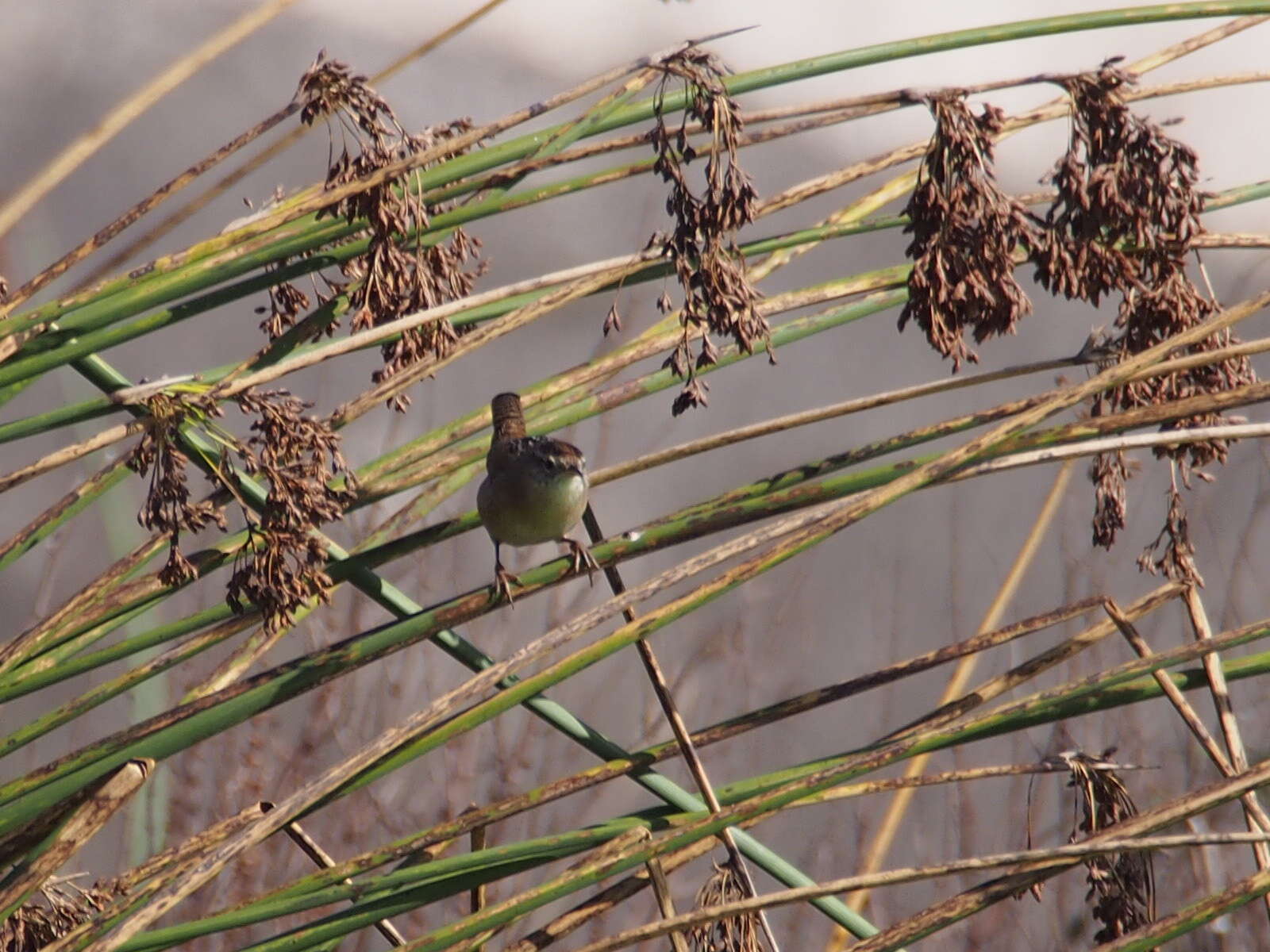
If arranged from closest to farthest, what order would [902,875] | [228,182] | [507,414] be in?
1. [902,875]
2. [228,182]
3. [507,414]

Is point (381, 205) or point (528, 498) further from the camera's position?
point (528, 498)

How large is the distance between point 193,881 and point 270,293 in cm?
68

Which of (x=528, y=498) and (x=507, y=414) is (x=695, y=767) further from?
(x=528, y=498)

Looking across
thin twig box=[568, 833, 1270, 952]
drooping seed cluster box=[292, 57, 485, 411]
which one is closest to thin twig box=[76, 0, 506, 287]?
drooping seed cluster box=[292, 57, 485, 411]

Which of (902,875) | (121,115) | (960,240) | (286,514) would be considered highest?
(121,115)

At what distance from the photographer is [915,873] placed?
1075 millimetres

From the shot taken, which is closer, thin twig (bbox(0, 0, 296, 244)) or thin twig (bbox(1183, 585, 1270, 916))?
thin twig (bbox(0, 0, 296, 244))

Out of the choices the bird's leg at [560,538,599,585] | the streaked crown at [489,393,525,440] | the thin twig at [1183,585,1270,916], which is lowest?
the thin twig at [1183,585,1270,916]

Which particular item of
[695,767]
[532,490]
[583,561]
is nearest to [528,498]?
[532,490]

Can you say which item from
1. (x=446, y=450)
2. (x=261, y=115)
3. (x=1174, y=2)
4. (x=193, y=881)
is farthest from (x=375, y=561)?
(x=261, y=115)

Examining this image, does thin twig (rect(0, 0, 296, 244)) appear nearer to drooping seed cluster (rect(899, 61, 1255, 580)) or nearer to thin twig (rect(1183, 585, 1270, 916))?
drooping seed cluster (rect(899, 61, 1255, 580))

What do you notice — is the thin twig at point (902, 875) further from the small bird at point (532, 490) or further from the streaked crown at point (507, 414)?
the small bird at point (532, 490)

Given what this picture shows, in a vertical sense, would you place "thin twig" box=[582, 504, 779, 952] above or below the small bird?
below

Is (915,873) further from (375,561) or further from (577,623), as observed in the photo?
(375,561)
